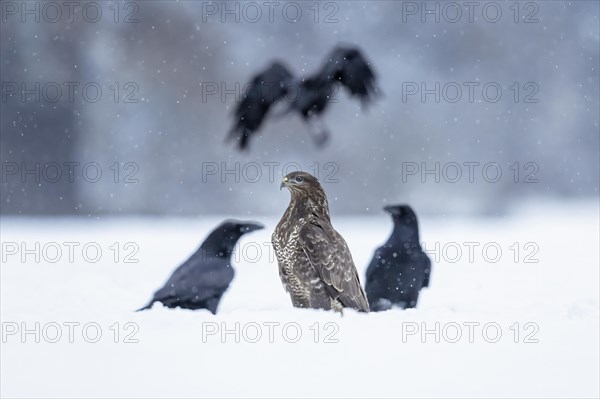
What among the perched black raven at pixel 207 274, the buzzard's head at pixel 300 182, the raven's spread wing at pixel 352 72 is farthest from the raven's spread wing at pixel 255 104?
the buzzard's head at pixel 300 182

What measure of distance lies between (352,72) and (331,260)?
8.12 feet

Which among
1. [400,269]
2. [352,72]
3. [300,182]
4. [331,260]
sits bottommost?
[400,269]

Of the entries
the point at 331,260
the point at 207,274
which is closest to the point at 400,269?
the point at 331,260

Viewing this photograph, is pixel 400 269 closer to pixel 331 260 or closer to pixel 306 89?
pixel 331 260

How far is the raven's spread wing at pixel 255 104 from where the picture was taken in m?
5.52

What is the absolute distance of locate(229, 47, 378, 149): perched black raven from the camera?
17.2 feet

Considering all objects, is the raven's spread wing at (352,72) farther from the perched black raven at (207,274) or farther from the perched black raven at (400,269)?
the perched black raven at (207,274)

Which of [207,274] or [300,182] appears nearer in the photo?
[300,182]

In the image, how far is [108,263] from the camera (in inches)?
194

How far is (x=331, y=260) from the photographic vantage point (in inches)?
122

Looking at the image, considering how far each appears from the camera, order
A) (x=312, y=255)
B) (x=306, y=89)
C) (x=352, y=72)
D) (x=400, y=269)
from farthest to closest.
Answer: (x=306, y=89)
(x=352, y=72)
(x=400, y=269)
(x=312, y=255)

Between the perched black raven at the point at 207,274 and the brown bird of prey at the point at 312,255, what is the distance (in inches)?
11.3

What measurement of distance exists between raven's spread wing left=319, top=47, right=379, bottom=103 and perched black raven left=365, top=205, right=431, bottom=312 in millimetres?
1850

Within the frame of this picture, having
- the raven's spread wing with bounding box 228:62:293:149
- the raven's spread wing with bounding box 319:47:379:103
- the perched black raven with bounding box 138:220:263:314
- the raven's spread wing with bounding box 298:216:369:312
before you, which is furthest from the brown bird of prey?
the raven's spread wing with bounding box 228:62:293:149
